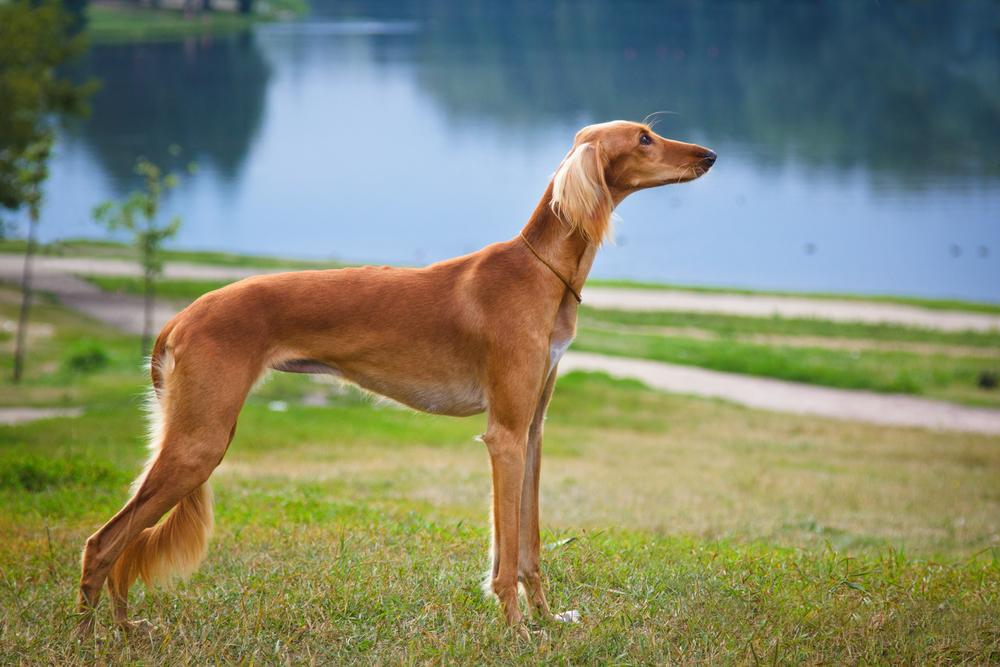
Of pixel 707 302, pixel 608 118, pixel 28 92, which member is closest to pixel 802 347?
pixel 707 302

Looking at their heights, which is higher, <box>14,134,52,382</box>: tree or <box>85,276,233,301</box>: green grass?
<box>14,134,52,382</box>: tree

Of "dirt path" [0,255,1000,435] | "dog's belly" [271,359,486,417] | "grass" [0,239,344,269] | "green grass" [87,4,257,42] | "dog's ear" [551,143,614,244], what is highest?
"green grass" [87,4,257,42]

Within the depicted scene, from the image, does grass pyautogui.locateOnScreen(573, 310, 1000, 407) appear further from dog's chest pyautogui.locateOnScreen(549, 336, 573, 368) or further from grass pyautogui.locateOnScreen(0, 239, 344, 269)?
dog's chest pyautogui.locateOnScreen(549, 336, 573, 368)

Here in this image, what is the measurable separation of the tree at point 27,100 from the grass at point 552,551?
21.1 feet

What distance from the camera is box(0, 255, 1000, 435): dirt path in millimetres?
20625

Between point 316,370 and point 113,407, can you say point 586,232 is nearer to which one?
point 316,370

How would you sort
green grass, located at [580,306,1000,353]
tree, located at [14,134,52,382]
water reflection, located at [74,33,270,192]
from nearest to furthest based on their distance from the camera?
1. tree, located at [14,134,52,382]
2. green grass, located at [580,306,1000,353]
3. water reflection, located at [74,33,270,192]

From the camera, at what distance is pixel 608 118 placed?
221 feet

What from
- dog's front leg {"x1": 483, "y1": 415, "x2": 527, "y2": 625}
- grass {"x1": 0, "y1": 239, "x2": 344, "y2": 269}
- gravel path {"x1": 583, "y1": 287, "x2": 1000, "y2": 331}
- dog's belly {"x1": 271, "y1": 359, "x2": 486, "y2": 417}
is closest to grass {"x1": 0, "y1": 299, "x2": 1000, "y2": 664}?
dog's front leg {"x1": 483, "y1": 415, "x2": 527, "y2": 625}

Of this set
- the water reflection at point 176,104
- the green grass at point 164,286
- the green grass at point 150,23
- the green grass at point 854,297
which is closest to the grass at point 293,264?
the green grass at point 854,297

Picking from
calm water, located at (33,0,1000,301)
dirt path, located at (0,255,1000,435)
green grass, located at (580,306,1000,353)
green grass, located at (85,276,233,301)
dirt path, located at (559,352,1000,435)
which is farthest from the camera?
calm water, located at (33,0,1000,301)

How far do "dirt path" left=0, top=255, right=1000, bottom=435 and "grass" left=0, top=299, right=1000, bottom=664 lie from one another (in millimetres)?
3008

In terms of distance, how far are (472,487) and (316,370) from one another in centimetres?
765

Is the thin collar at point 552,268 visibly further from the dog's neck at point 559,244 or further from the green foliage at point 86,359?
the green foliage at point 86,359
